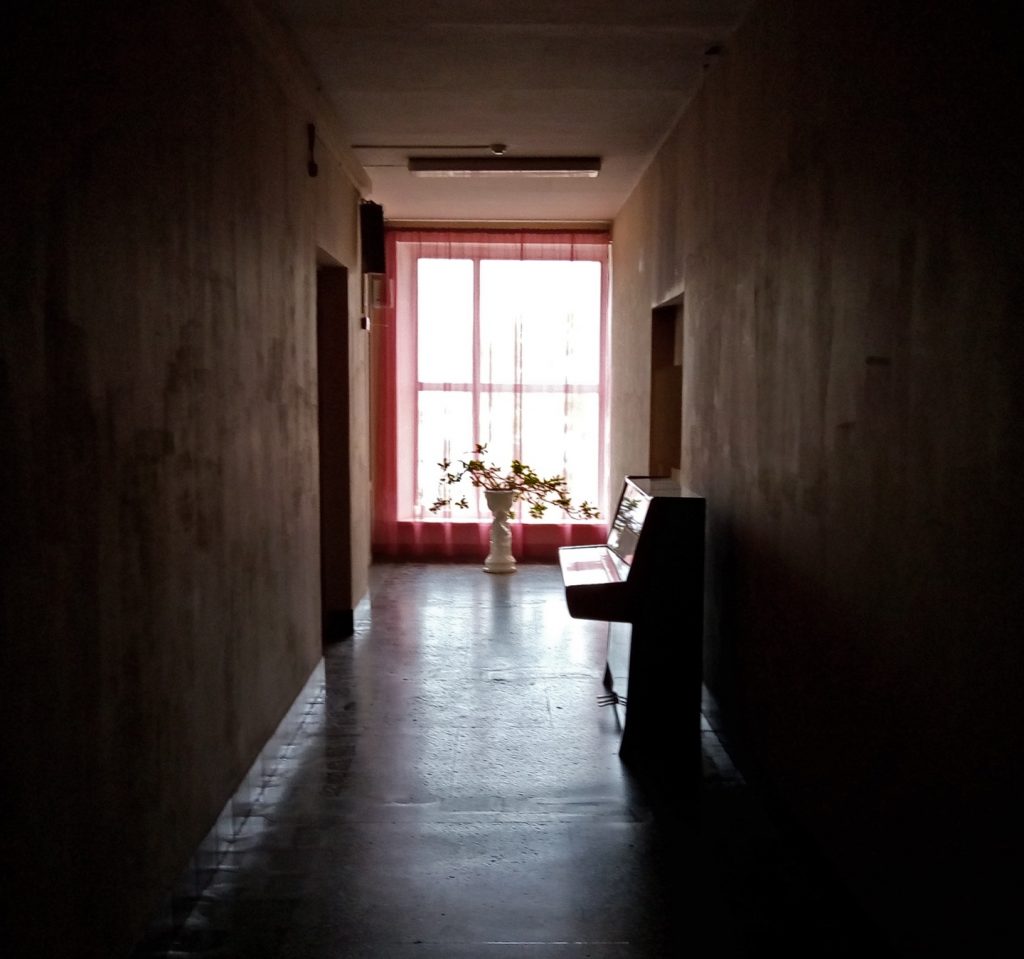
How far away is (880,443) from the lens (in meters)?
2.23

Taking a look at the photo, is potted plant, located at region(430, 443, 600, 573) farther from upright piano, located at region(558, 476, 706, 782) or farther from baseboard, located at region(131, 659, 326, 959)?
upright piano, located at region(558, 476, 706, 782)

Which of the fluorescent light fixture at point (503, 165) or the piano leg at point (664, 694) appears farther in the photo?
the fluorescent light fixture at point (503, 165)

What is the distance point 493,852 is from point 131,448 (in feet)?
5.25

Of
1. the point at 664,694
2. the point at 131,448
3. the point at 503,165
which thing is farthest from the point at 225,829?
the point at 503,165

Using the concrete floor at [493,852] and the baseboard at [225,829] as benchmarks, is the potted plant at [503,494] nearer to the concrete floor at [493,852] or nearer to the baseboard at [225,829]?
the concrete floor at [493,852]

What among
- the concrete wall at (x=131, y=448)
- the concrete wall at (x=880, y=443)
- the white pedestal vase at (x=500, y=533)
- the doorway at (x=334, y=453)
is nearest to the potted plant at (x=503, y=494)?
the white pedestal vase at (x=500, y=533)

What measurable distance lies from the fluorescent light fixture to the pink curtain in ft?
6.71

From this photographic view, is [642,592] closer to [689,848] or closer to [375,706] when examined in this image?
[689,848]

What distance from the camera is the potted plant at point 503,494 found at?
24.5ft

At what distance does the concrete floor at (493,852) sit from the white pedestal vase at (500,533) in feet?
9.34

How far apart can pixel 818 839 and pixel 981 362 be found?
151 centimetres

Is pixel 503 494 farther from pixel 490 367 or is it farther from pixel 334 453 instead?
pixel 334 453

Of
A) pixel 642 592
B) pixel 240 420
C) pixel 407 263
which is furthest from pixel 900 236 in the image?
pixel 407 263

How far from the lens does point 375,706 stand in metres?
4.28
